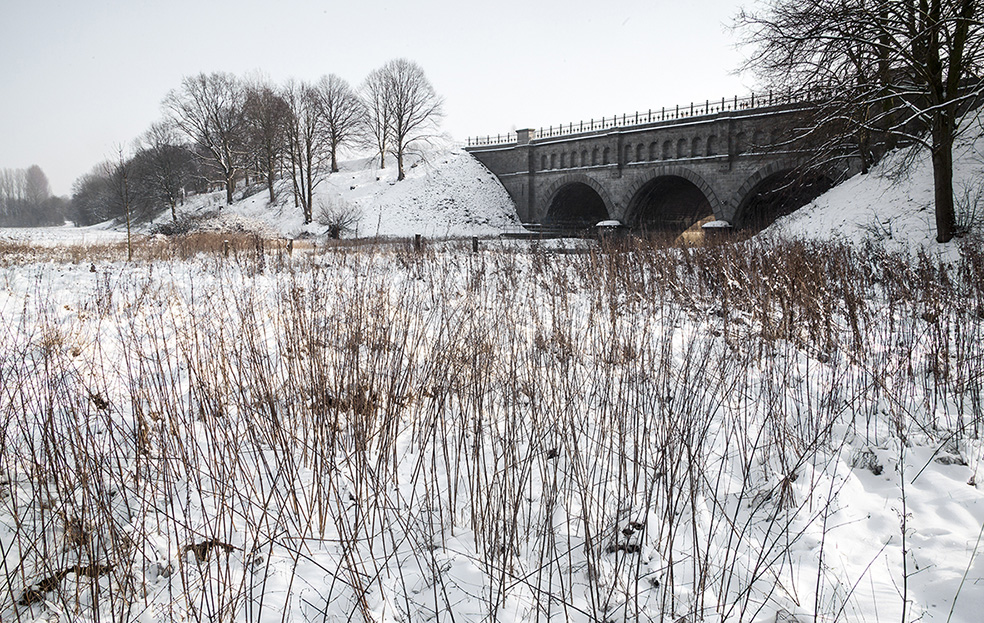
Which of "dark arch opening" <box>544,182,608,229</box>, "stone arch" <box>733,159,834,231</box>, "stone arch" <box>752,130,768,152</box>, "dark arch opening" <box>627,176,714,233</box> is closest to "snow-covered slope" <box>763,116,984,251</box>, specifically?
"stone arch" <box>733,159,834,231</box>

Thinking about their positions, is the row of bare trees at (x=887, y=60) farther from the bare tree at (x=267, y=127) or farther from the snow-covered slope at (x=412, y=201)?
the bare tree at (x=267, y=127)

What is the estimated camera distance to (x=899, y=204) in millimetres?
13195

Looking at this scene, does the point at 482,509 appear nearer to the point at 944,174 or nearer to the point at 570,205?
the point at 944,174

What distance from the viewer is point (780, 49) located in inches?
491

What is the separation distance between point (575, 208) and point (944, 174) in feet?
100

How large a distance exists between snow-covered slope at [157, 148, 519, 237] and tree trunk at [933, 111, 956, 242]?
27.6 meters

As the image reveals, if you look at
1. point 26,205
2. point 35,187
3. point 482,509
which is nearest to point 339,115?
point 482,509

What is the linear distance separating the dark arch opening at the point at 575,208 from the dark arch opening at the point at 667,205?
448 centimetres

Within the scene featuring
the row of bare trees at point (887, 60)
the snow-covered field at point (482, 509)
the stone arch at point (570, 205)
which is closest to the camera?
the snow-covered field at point (482, 509)

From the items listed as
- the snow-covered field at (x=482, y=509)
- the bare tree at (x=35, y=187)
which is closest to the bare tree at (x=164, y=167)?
the snow-covered field at (x=482, y=509)

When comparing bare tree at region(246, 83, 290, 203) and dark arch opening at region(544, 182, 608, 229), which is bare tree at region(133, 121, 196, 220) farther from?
dark arch opening at region(544, 182, 608, 229)

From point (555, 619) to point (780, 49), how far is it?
47.0ft

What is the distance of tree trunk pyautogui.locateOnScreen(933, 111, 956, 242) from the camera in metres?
10.8

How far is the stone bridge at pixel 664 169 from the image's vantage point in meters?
24.5
